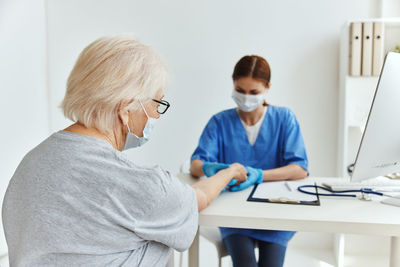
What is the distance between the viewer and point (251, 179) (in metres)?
1.42

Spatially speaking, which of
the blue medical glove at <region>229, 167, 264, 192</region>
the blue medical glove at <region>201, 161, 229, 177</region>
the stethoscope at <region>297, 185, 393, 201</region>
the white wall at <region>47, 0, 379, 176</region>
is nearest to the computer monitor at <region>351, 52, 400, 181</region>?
the stethoscope at <region>297, 185, 393, 201</region>

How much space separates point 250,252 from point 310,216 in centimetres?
45

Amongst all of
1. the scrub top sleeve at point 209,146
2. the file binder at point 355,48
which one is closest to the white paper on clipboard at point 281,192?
the scrub top sleeve at point 209,146

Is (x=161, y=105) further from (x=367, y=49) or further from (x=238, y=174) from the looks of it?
(x=367, y=49)

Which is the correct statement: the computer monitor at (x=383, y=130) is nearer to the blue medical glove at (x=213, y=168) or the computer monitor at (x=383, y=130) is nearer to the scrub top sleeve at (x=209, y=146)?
the blue medical glove at (x=213, y=168)

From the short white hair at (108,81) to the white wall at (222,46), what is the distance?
1859 millimetres

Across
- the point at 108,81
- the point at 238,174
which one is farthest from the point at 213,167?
the point at 108,81

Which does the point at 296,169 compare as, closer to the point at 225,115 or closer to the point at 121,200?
the point at 225,115

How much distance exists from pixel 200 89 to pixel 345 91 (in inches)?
39.8

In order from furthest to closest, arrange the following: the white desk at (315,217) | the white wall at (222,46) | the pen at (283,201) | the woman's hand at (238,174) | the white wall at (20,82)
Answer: the white wall at (222,46)
the white wall at (20,82)
the woman's hand at (238,174)
the pen at (283,201)
the white desk at (315,217)

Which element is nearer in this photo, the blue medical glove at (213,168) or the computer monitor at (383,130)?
the computer monitor at (383,130)

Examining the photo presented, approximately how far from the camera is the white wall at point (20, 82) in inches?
100

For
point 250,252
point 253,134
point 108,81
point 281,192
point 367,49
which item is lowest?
point 250,252

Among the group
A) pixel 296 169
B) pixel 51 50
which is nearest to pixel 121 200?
pixel 296 169
